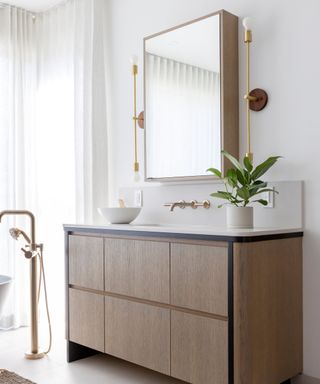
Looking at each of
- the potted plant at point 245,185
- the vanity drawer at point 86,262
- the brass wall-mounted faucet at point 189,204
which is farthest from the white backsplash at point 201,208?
the vanity drawer at point 86,262

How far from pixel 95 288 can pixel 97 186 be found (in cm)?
88

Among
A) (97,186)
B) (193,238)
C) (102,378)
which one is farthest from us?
(97,186)

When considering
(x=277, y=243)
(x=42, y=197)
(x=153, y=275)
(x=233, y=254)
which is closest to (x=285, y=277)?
(x=277, y=243)

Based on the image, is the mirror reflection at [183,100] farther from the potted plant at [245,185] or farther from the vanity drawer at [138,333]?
the vanity drawer at [138,333]

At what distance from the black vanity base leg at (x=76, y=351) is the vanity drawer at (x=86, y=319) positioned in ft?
0.17

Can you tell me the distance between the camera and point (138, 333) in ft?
8.18

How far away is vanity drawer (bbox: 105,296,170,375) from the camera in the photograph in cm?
238

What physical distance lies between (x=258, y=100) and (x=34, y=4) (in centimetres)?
215

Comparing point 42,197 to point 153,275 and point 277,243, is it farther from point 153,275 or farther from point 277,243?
point 277,243

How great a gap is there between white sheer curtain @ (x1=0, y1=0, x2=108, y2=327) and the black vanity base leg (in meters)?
0.84

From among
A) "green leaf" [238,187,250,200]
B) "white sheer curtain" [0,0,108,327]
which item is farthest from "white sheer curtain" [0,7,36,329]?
"green leaf" [238,187,250,200]

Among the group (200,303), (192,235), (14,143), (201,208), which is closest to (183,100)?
(201,208)

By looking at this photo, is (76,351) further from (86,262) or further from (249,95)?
(249,95)

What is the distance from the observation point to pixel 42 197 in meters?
3.87
